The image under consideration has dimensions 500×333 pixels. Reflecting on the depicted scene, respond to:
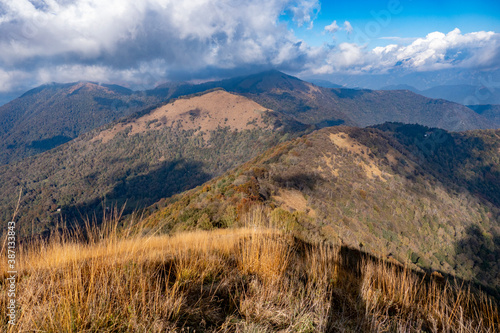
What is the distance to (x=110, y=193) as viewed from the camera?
107m

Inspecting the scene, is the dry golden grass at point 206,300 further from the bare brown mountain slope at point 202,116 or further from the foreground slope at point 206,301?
the bare brown mountain slope at point 202,116

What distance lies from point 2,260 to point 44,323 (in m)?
2.35

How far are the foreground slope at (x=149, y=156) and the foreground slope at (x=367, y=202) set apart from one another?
6542 cm

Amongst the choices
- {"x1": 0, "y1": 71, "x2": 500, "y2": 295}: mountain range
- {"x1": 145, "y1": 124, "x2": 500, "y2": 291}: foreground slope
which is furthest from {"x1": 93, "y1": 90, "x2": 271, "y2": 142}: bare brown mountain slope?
{"x1": 145, "y1": 124, "x2": 500, "y2": 291}: foreground slope

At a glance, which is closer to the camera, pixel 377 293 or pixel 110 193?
pixel 377 293

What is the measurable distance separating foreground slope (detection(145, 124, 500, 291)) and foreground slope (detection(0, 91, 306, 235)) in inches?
2576

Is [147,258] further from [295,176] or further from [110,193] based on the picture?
[110,193]

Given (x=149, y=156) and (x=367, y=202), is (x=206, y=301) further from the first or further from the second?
(x=149, y=156)

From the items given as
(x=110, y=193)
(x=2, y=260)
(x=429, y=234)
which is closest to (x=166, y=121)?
(x=110, y=193)

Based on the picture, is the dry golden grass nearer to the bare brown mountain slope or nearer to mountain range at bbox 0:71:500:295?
mountain range at bbox 0:71:500:295

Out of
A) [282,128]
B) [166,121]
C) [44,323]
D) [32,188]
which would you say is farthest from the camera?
[166,121]

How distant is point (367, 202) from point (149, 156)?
438 feet

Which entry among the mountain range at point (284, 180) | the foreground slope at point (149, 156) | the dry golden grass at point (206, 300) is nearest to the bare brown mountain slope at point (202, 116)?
the foreground slope at point (149, 156)

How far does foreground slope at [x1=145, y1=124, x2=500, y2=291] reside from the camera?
2317cm
